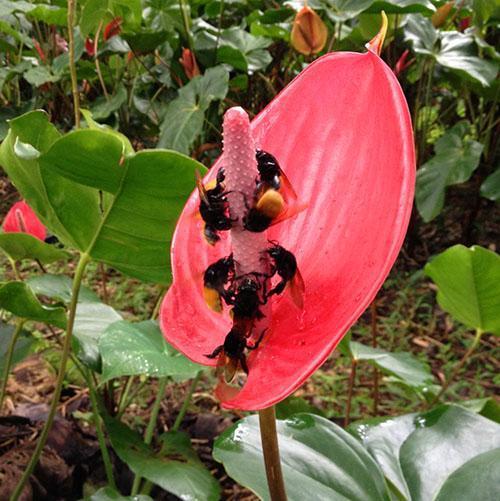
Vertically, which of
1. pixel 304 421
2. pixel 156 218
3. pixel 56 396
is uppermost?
pixel 156 218

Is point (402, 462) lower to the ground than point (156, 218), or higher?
lower

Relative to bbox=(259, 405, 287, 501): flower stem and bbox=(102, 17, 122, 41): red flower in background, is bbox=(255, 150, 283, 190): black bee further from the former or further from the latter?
bbox=(102, 17, 122, 41): red flower in background

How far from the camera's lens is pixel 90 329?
0.89 meters

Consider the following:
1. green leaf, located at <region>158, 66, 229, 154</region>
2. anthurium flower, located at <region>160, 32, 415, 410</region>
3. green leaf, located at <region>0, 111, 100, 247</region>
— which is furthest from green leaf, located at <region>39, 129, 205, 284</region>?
green leaf, located at <region>158, 66, 229, 154</region>

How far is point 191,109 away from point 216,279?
42.9 inches

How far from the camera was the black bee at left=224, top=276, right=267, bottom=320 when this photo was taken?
376 millimetres

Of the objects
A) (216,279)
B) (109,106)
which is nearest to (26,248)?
(216,279)

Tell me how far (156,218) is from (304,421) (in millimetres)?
248

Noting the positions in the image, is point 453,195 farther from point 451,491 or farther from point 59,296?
point 451,491

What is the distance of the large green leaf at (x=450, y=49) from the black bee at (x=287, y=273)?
45.3 inches

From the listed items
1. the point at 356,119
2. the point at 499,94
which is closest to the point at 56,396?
the point at 356,119

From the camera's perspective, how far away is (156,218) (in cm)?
65

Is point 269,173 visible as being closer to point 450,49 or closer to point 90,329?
point 90,329

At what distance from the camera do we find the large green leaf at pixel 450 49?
142 cm
